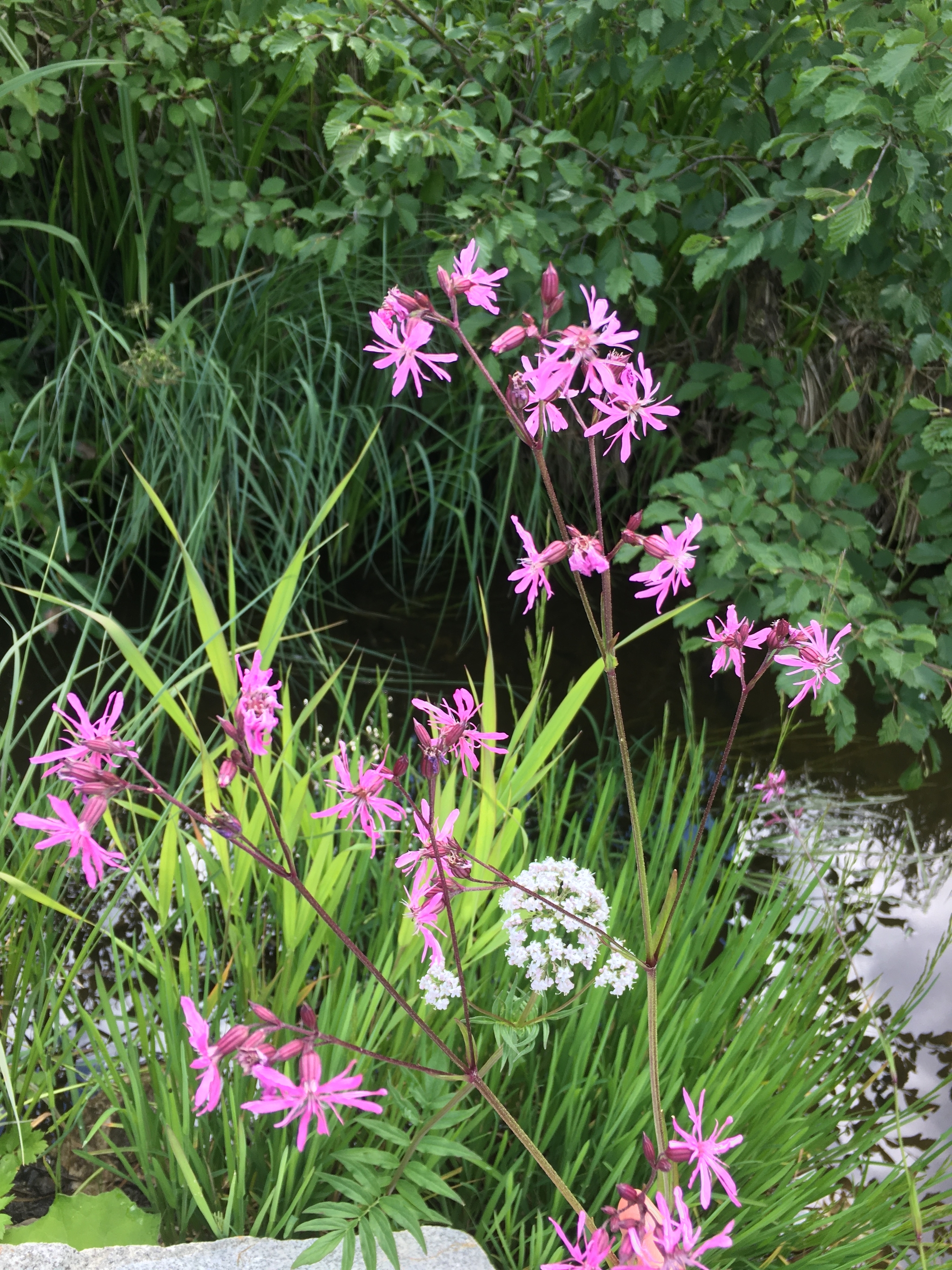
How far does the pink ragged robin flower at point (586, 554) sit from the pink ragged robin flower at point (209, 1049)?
0.44 m

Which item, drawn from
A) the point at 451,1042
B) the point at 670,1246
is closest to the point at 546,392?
the point at 670,1246

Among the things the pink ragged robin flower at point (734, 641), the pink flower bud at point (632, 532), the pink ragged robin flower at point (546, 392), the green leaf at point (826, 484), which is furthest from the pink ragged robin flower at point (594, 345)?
the green leaf at point (826, 484)

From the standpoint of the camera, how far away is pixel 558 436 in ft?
10.4

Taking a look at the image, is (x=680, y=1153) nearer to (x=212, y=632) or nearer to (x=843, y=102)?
(x=212, y=632)

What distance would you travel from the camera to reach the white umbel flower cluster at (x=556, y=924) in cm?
117

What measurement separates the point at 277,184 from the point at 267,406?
2.05ft

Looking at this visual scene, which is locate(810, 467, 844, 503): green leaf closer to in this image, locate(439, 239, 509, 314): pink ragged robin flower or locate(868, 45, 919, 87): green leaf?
locate(868, 45, 919, 87): green leaf

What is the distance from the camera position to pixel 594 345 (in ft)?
2.84

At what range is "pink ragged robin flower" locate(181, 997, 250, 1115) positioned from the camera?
69 cm

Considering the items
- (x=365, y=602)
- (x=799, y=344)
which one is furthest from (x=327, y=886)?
(x=799, y=344)

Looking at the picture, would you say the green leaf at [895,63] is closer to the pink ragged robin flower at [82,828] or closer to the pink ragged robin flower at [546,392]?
the pink ragged robin flower at [546,392]

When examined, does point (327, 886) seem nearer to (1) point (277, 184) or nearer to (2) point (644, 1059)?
(2) point (644, 1059)

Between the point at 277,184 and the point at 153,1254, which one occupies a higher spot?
the point at 277,184

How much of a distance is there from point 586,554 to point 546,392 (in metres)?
0.14
